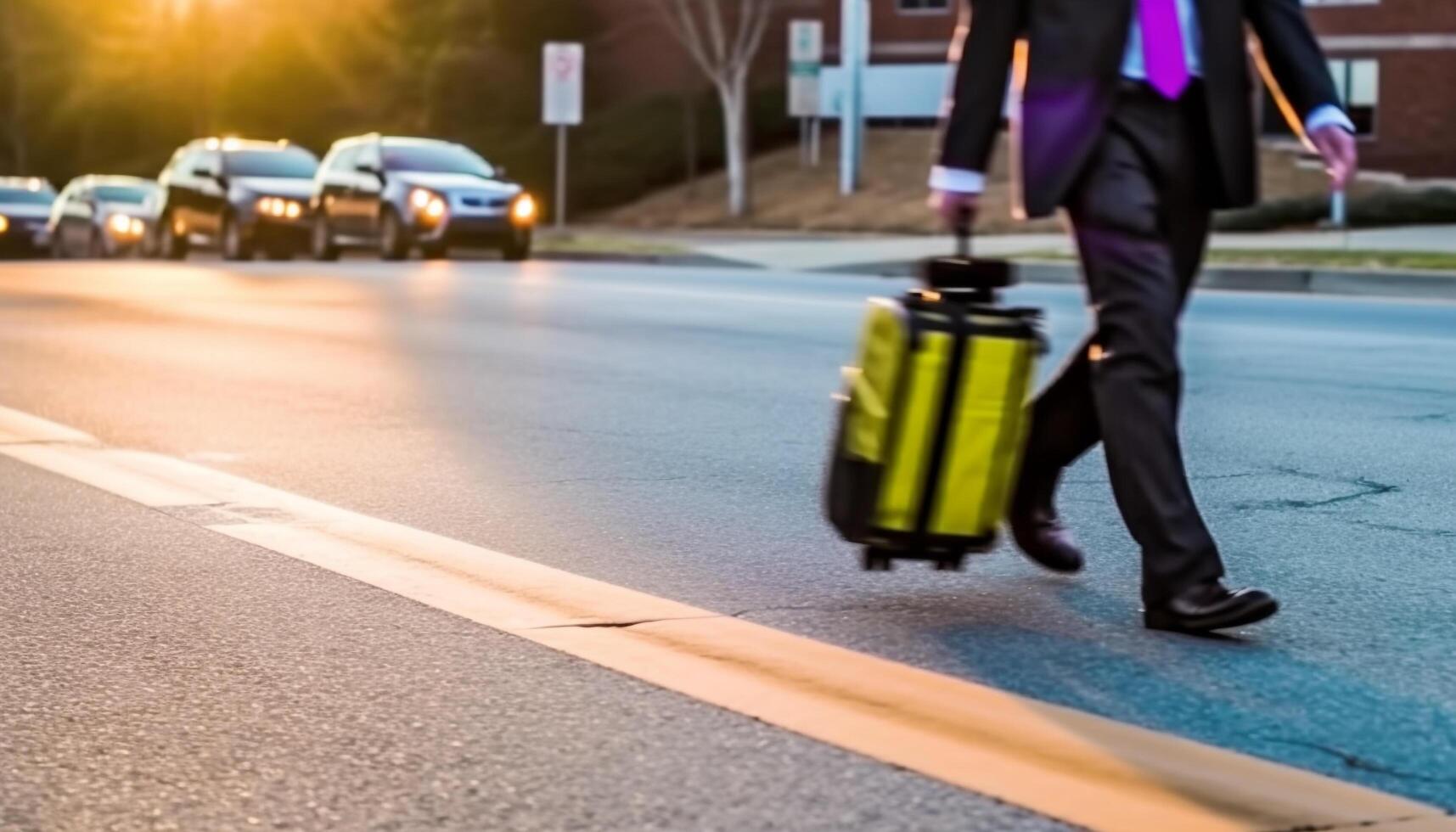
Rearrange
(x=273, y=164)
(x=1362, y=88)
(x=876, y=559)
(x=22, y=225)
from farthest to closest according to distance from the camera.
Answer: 1. (x=1362, y=88)
2. (x=22, y=225)
3. (x=273, y=164)
4. (x=876, y=559)

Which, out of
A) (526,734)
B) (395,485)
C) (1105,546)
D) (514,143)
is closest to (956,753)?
(526,734)

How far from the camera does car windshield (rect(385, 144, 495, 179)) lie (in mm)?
30000

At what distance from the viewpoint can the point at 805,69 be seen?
128 feet

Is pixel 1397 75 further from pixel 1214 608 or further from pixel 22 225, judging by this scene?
pixel 1214 608

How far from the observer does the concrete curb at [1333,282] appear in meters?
18.7

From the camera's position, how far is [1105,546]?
6.16m

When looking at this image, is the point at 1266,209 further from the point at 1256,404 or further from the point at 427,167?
the point at 1256,404

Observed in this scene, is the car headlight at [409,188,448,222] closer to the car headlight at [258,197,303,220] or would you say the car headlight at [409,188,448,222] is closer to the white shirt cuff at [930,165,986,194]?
the car headlight at [258,197,303,220]

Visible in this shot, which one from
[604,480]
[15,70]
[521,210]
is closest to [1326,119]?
[604,480]

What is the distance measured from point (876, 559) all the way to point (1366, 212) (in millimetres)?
26064

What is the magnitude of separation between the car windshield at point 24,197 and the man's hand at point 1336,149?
1471 inches

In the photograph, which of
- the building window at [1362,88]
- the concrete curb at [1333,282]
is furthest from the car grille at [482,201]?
the building window at [1362,88]

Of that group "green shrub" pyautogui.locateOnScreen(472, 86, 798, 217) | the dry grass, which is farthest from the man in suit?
"green shrub" pyautogui.locateOnScreen(472, 86, 798, 217)

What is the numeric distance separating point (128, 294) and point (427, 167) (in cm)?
1113
